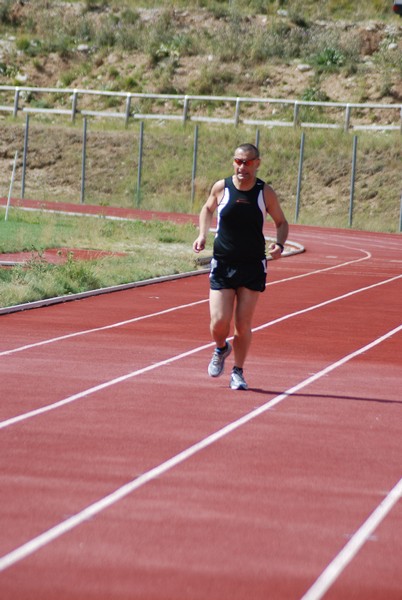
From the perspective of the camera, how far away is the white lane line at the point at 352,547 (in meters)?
5.55

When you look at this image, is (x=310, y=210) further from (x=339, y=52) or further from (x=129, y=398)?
(x=129, y=398)

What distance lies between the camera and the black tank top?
10523mm

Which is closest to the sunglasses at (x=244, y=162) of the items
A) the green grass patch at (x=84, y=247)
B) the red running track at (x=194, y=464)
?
the red running track at (x=194, y=464)

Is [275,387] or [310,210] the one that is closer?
[275,387]

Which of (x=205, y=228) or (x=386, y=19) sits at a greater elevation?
(x=386, y=19)

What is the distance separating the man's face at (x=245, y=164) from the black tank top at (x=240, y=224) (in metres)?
0.15

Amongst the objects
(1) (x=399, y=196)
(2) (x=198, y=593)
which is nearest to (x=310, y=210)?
(1) (x=399, y=196)

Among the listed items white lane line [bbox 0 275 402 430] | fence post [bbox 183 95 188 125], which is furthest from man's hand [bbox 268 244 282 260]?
fence post [bbox 183 95 188 125]

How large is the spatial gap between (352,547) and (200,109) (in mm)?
50586

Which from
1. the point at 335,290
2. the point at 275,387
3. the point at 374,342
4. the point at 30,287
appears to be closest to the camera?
the point at 275,387

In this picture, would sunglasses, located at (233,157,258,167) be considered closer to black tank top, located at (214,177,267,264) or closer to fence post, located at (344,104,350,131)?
black tank top, located at (214,177,267,264)

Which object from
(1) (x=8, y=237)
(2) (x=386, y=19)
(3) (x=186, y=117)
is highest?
(2) (x=386, y=19)

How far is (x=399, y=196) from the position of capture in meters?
44.9

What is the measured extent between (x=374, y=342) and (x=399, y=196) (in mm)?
30999
